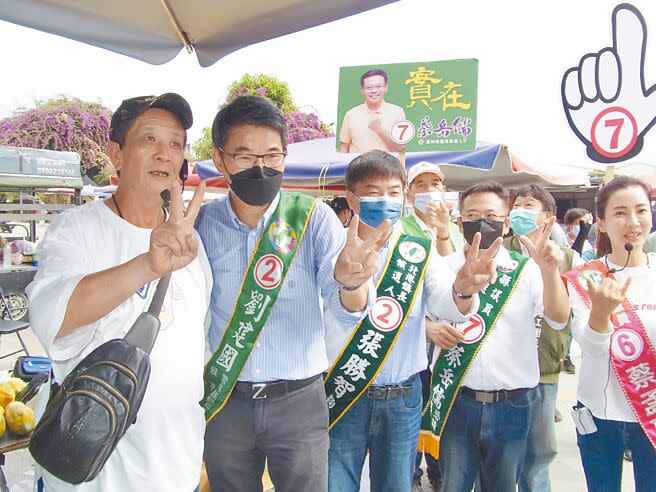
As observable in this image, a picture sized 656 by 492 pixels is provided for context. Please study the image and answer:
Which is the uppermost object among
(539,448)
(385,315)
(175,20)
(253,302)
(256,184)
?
(175,20)

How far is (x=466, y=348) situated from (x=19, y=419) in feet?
6.90

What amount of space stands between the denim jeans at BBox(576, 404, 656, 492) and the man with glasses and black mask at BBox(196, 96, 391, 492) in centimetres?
131

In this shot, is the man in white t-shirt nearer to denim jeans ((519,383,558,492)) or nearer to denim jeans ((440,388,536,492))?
denim jeans ((440,388,536,492))

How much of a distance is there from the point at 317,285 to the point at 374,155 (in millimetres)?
733

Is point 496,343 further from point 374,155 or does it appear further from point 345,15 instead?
point 345,15

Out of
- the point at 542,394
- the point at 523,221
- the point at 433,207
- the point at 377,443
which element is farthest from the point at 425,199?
the point at 377,443

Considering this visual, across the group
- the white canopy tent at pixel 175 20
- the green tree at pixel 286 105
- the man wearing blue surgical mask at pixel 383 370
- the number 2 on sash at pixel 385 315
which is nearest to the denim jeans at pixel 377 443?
the man wearing blue surgical mask at pixel 383 370

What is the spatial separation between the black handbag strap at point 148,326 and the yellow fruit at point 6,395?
4.81 ft

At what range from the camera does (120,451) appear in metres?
1.38

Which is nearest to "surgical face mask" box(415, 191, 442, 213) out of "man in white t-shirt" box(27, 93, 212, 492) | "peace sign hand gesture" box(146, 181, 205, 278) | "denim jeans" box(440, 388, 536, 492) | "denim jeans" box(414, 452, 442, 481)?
"denim jeans" box(440, 388, 536, 492)

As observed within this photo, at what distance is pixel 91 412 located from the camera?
1174 millimetres

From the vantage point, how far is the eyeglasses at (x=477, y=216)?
2408 mm

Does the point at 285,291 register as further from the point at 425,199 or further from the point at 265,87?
the point at 265,87

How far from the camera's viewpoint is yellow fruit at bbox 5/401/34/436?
2139mm
